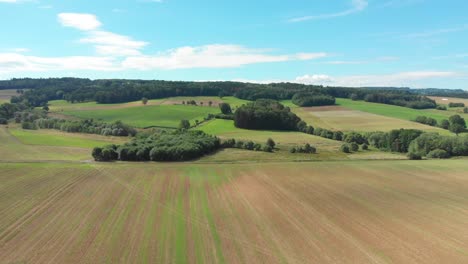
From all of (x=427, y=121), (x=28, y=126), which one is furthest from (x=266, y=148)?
(x=28, y=126)

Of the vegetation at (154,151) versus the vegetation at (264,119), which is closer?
the vegetation at (154,151)

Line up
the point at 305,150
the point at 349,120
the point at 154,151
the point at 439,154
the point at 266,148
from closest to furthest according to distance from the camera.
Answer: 1. the point at 154,151
2. the point at 439,154
3. the point at 305,150
4. the point at 266,148
5. the point at 349,120

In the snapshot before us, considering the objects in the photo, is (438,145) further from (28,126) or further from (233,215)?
(28,126)

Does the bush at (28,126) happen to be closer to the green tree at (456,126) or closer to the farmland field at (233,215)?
the farmland field at (233,215)

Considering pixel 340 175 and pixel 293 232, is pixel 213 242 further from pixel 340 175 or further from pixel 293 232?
pixel 340 175

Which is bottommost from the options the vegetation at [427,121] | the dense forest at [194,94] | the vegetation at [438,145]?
the vegetation at [438,145]

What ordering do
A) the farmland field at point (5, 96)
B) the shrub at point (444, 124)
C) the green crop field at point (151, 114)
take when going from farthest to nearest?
the farmland field at point (5, 96) → the green crop field at point (151, 114) → the shrub at point (444, 124)

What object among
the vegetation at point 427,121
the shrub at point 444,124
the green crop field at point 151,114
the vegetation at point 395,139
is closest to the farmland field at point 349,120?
the vegetation at point 427,121

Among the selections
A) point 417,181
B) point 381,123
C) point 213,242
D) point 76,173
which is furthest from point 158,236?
point 381,123

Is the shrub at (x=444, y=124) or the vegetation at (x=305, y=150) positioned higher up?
the shrub at (x=444, y=124)
